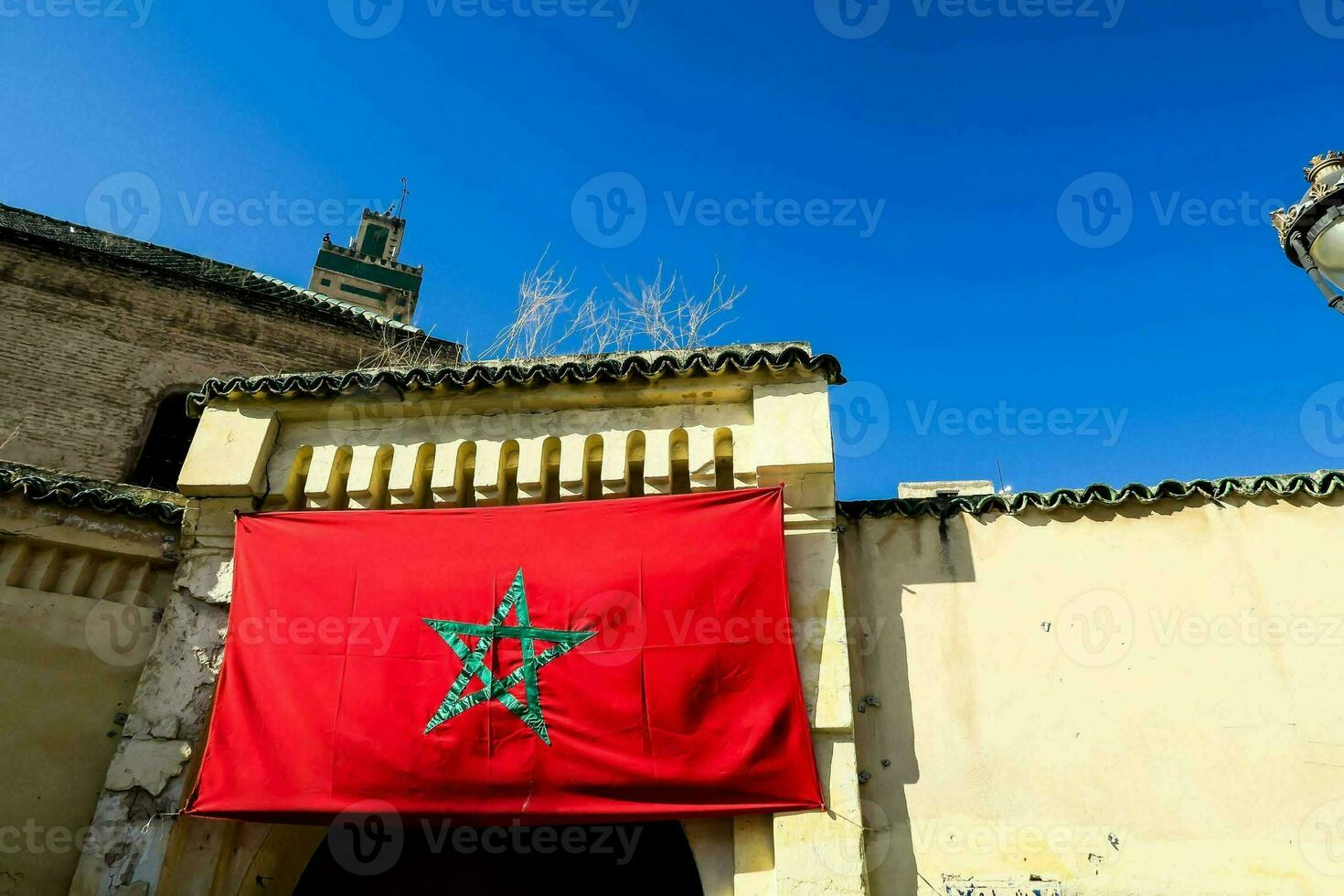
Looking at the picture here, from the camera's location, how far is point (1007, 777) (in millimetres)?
5309

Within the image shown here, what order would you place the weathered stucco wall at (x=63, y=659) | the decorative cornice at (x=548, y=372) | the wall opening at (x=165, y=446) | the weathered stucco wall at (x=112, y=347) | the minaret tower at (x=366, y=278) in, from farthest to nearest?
the minaret tower at (x=366, y=278) → the wall opening at (x=165, y=446) → the weathered stucco wall at (x=112, y=347) → the decorative cornice at (x=548, y=372) → the weathered stucco wall at (x=63, y=659)

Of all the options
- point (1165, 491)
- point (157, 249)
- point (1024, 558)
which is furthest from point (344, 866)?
point (157, 249)

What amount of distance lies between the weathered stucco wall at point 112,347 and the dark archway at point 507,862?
289 inches

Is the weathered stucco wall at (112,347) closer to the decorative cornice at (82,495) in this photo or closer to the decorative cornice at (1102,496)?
the decorative cornice at (82,495)

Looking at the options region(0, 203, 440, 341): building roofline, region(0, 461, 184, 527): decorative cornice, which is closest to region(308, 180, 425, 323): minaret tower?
region(0, 203, 440, 341): building roofline

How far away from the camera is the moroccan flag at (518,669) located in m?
5.13

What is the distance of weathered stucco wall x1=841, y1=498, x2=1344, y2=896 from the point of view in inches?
199

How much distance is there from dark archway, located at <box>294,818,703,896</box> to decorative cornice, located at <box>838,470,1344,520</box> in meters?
2.92

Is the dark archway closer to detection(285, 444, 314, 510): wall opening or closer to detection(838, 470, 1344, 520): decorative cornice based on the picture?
detection(285, 444, 314, 510): wall opening

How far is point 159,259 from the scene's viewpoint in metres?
13.2

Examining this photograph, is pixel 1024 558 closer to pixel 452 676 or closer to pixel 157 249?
pixel 452 676

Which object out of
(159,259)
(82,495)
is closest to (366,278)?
(159,259)

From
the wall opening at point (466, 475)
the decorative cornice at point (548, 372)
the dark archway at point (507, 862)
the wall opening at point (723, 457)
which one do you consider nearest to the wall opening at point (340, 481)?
the decorative cornice at point (548, 372)

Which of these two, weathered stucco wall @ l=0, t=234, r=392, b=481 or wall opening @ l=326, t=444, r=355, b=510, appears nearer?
wall opening @ l=326, t=444, r=355, b=510
